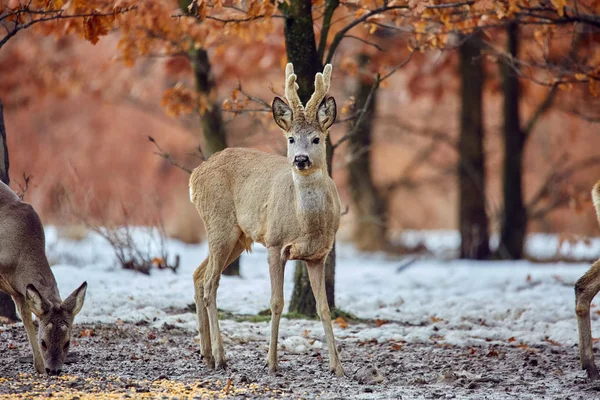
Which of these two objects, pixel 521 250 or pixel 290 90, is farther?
pixel 521 250

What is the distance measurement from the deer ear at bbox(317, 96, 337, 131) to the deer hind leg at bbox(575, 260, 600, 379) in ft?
7.84

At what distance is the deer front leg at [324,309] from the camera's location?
6809 millimetres

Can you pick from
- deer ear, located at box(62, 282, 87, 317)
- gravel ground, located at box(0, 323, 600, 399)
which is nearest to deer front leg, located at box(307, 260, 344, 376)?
gravel ground, located at box(0, 323, 600, 399)

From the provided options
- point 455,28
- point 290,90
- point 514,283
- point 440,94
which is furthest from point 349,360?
point 440,94

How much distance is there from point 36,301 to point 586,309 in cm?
429

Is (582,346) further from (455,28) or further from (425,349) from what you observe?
(455,28)

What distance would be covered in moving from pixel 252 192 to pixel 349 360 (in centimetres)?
165

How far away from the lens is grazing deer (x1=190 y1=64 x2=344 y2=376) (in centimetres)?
681

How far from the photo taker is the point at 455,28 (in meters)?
9.23

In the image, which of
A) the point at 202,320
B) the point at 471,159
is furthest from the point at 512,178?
the point at 202,320

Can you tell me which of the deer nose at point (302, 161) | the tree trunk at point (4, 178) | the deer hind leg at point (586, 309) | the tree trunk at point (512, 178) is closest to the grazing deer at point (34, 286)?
the tree trunk at point (4, 178)

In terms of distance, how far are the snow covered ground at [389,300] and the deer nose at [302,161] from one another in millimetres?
2023

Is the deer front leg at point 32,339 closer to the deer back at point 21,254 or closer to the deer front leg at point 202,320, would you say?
the deer back at point 21,254

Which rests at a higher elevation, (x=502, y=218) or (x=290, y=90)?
(x=290, y=90)
